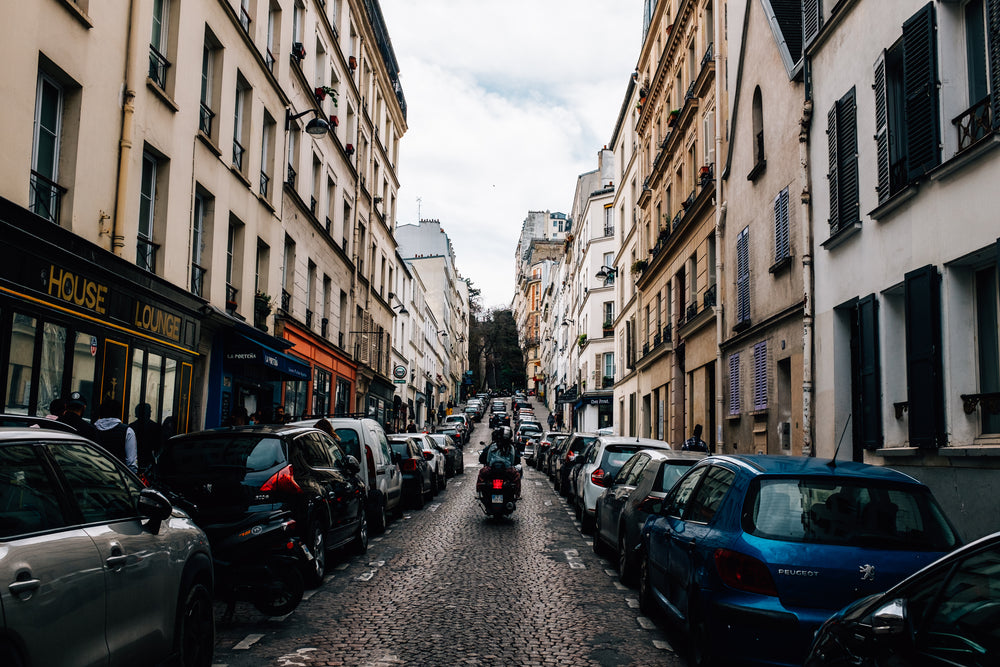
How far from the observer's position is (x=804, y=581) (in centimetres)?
540

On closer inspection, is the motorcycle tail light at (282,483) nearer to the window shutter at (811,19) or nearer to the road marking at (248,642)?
the road marking at (248,642)

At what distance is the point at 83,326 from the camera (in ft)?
38.8

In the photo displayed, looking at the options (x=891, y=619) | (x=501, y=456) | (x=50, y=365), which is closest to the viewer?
(x=891, y=619)

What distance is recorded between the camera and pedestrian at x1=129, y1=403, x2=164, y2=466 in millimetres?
14172

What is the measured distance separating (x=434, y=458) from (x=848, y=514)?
1628 centimetres

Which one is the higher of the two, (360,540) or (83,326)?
(83,326)

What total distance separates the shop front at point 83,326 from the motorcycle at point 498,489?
5394 mm

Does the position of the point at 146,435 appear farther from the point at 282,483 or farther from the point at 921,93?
the point at 921,93

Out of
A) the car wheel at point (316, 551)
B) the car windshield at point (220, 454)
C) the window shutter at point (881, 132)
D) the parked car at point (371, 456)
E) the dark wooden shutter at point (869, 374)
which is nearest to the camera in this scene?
the car windshield at point (220, 454)

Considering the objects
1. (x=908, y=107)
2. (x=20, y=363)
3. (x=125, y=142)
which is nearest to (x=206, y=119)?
(x=125, y=142)

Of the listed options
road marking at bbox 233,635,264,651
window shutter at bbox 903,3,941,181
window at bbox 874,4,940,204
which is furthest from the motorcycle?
road marking at bbox 233,635,264,651

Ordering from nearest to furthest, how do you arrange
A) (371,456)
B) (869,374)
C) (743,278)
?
(869,374) < (371,456) < (743,278)

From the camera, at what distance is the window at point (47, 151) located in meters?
11.2

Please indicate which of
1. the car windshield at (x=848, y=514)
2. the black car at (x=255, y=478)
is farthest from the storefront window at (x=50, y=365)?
the car windshield at (x=848, y=514)
